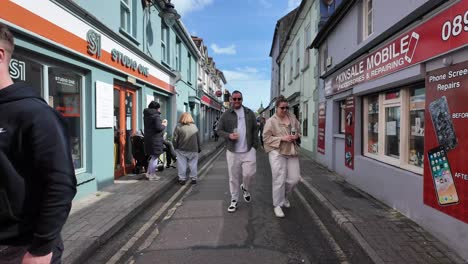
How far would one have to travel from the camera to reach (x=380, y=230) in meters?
4.37

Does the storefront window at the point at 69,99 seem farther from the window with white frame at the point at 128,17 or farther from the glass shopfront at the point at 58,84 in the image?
the window with white frame at the point at 128,17

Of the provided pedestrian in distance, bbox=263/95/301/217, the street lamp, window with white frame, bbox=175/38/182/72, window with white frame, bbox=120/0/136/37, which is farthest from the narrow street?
window with white frame, bbox=175/38/182/72

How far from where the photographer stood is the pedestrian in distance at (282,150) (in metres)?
5.28

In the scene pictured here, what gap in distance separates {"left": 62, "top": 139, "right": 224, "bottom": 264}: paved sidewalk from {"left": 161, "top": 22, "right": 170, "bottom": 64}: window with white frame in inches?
234

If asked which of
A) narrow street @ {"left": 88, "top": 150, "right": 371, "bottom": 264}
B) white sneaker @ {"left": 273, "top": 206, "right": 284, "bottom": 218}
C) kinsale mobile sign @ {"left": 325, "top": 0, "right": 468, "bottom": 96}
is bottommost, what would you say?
narrow street @ {"left": 88, "top": 150, "right": 371, "bottom": 264}

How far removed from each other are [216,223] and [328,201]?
7.37ft

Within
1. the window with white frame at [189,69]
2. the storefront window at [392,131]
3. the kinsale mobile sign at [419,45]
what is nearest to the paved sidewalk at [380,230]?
the storefront window at [392,131]

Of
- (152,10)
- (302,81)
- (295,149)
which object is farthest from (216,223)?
(302,81)

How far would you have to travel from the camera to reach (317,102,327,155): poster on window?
1089cm

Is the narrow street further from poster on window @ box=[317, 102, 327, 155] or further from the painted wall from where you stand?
poster on window @ box=[317, 102, 327, 155]

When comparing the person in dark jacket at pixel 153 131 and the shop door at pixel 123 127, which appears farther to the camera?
the shop door at pixel 123 127

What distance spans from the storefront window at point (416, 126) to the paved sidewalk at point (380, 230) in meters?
0.93

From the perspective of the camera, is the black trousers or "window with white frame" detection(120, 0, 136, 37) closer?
the black trousers

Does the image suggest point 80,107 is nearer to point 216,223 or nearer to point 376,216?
point 216,223
